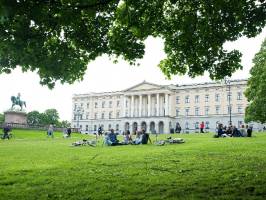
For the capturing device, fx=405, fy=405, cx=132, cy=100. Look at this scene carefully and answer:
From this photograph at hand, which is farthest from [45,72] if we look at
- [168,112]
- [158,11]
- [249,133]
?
[168,112]

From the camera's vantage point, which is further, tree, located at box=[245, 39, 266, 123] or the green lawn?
tree, located at box=[245, 39, 266, 123]

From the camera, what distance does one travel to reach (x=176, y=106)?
126062mm

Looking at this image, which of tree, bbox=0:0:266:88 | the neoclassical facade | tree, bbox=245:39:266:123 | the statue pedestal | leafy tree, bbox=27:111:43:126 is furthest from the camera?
leafy tree, bbox=27:111:43:126

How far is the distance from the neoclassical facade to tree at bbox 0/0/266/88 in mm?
98020

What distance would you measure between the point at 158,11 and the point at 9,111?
172 ft

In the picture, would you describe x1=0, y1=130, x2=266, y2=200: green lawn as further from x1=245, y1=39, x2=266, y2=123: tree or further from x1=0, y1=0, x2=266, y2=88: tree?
x1=245, y1=39, x2=266, y2=123: tree

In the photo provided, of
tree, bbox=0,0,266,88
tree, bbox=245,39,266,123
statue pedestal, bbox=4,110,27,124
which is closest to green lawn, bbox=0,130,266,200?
tree, bbox=0,0,266,88

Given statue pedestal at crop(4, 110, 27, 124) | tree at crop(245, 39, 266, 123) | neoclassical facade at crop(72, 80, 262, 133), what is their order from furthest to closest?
neoclassical facade at crop(72, 80, 262, 133), statue pedestal at crop(4, 110, 27, 124), tree at crop(245, 39, 266, 123)

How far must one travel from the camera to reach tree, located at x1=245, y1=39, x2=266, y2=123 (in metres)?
47.4

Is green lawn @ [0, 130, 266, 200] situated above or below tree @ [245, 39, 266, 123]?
below

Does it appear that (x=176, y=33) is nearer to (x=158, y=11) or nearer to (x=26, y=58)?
(x=158, y=11)

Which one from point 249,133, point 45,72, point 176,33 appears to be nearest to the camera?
point 45,72

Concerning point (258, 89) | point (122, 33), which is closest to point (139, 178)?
point (122, 33)

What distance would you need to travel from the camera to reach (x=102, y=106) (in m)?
141
